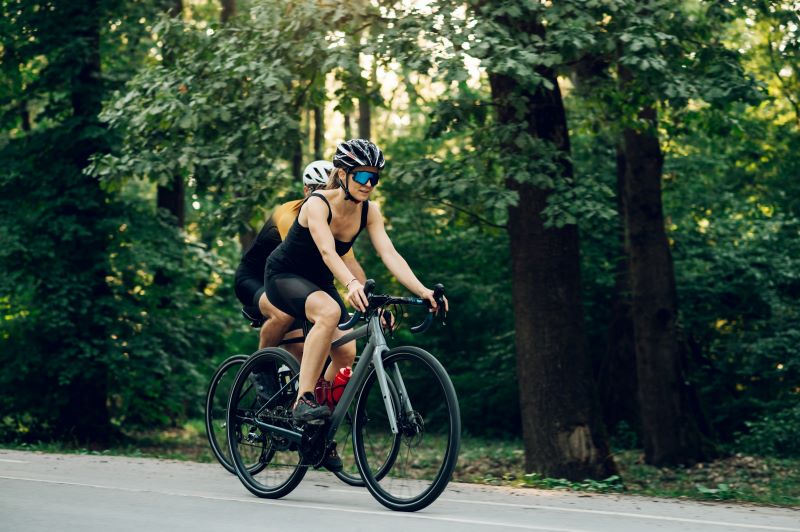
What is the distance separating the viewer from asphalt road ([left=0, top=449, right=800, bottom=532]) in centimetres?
589

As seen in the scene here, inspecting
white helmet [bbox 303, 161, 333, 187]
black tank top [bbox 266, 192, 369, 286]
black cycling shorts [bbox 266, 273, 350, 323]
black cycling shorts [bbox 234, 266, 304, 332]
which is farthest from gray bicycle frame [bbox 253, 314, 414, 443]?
white helmet [bbox 303, 161, 333, 187]

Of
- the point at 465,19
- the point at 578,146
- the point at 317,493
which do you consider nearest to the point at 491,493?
the point at 317,493

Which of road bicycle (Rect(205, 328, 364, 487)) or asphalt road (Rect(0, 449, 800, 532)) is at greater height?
road bicycle (Rect(205, 328, 364, 487))

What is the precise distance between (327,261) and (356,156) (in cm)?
65

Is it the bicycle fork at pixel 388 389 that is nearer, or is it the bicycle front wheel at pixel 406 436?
the bicycle front wheel at pixel 406 436

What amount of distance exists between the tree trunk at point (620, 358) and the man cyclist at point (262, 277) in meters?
11.2

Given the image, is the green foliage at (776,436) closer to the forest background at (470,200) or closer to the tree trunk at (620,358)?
the forest background at (470,200)

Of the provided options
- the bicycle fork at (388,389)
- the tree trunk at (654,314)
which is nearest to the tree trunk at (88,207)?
the tree trunk at (654,314)

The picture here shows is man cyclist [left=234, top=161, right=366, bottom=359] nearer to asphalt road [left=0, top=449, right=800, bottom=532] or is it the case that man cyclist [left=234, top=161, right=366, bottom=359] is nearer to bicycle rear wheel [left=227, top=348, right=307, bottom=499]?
bicycle rear wheel [left=227, top=348, right=307, bottom=499]

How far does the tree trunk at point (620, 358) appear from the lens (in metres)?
18.5

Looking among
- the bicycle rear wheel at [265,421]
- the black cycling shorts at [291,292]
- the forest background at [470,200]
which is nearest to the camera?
the black cycling shorts at [291,292]

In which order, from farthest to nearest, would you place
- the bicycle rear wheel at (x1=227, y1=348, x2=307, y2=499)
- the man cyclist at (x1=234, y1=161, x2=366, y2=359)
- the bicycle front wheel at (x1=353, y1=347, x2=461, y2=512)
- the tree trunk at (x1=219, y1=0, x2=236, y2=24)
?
the tree trunk at (x1=219, y1=0, x2=236, y2=24) → the man cyclist at (x1=234, y1=161, x2=366, y2=359) → the bicycle rear wheel at (x1=227, y1=348, x2=307, y2=499) → the bicycle front wheel at (x1=353, y1=347, x2=461, y2=512)

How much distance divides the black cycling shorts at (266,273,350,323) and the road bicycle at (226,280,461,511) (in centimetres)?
31

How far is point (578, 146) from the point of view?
1978cm
